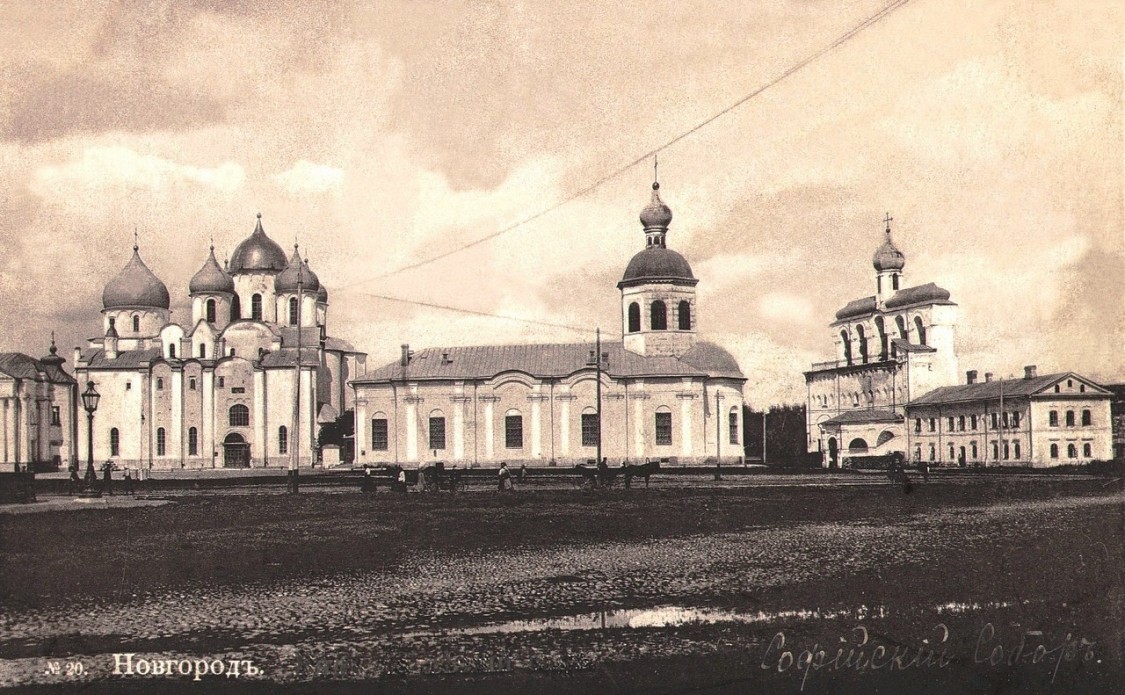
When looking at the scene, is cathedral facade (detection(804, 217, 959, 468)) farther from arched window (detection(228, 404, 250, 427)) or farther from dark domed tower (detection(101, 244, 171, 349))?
dark domed tower (detection(101, 244, 171, 349))

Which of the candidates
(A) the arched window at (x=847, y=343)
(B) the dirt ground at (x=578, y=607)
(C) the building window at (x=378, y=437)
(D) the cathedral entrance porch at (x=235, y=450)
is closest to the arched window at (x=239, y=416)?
(D) the cathedral entrance porch at (x=235, y=450)

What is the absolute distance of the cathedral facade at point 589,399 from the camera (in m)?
58.5

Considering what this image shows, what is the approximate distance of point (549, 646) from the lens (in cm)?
879

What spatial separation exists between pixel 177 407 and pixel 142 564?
5796 cm

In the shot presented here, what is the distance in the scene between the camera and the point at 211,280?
235 feet

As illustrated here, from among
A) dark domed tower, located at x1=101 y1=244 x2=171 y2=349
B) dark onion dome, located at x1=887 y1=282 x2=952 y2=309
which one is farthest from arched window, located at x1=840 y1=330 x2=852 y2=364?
dark domed tower, located at x1=101 y1=244 x2=171 y2=349

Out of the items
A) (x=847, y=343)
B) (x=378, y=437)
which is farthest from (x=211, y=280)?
(x=847, y=343)

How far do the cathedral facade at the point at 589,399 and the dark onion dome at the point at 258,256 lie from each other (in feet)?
54.4

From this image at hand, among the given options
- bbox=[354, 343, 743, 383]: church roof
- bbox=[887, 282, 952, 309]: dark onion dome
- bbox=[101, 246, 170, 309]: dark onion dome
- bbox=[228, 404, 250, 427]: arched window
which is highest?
bbox=[101, 246, 170, 309]: dark onion dome

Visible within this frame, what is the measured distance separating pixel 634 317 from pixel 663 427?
6989 millimetres

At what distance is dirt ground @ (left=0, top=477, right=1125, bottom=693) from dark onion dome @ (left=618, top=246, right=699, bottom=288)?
42214mm

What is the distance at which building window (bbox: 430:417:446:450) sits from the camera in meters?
59.9

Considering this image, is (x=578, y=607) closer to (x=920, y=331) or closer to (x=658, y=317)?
(x=658, y=317)

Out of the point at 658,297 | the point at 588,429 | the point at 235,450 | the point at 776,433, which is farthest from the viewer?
the point at 776,433
